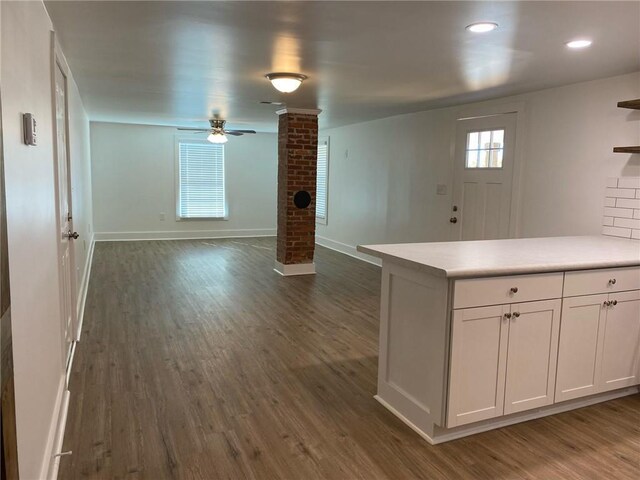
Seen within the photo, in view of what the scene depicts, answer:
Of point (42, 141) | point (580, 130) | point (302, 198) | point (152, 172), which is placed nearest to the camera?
point (42, 141)

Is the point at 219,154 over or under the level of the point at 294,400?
over

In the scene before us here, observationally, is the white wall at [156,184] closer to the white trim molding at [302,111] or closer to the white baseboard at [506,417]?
the white trim molding at [302,111]

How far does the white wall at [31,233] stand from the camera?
1.51 metres

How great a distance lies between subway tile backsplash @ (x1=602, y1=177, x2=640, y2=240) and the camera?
3604 mm

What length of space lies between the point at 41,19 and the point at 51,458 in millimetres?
2096

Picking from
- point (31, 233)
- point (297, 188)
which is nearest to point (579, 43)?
point (31, 233)

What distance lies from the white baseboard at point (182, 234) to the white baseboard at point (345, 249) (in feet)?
4.99

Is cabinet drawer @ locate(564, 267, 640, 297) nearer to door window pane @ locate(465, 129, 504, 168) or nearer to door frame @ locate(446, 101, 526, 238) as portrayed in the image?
door frame @ locate(446, 101, 526, 238)

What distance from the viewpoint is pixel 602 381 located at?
292 cm


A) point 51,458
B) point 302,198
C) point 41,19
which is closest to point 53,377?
point 51,458

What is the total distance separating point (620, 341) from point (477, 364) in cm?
112

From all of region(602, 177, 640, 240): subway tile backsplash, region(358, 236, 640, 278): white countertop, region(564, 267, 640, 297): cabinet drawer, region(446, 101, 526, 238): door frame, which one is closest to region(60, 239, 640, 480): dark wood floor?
region(564, 267, 640, 297): cabinet drawer

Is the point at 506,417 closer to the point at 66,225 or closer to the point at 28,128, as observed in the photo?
the point at 28,128

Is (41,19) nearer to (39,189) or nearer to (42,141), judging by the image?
(42,141)
